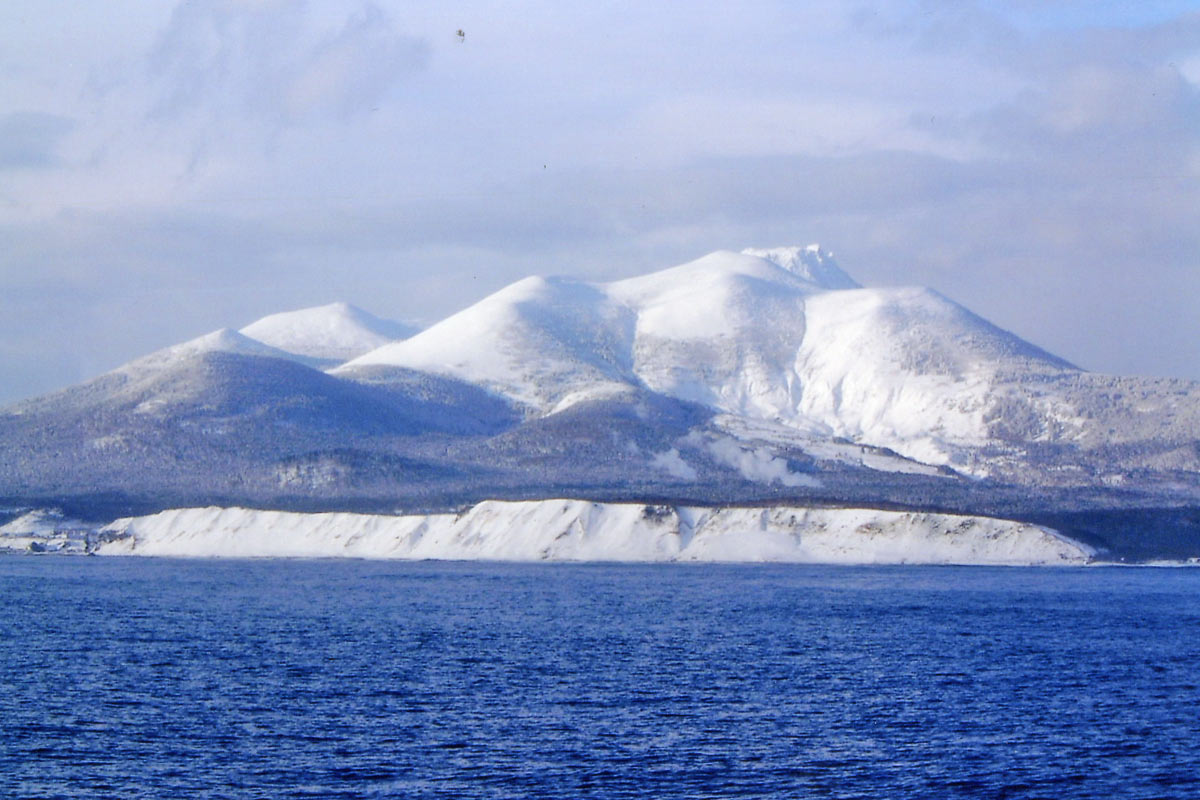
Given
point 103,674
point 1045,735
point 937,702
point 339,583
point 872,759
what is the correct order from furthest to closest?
point 339,583 < point 103,674 < point 937,702 < point 1045,735 < point 872,759

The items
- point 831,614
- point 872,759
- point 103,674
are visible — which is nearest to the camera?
point 872,759

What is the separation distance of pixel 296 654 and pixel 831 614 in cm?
4488

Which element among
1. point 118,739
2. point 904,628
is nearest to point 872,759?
point 118,739

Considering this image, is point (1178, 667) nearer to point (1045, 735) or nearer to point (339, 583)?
point (1045, 735)

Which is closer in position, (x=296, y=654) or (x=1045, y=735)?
(x=1045, y=735)

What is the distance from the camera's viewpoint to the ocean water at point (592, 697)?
5241 centimetres

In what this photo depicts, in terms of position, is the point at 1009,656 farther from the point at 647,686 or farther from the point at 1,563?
the point at 1,563

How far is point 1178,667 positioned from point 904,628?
22783 millimetres

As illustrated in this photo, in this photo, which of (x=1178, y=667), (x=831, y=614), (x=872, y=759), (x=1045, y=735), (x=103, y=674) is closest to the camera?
(x=872, y=759)

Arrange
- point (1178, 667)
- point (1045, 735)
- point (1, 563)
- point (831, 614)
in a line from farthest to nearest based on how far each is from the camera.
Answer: point (1, 563), point (831, 614), point (1178, 667), point (1045, 735)

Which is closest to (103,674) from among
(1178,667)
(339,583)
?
(1178,667)

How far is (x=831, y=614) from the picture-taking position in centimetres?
11412

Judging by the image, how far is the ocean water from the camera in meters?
52.4

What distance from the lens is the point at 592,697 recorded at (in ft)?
228
